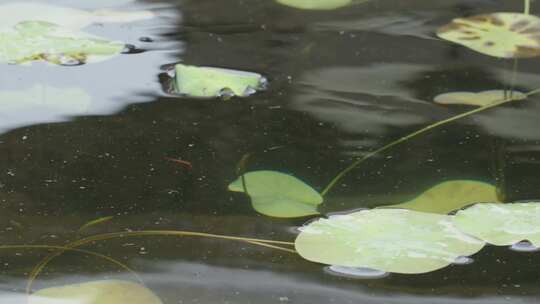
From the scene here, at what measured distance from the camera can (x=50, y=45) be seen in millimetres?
1238

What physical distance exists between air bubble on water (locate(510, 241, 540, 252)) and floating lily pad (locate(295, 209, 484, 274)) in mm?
32

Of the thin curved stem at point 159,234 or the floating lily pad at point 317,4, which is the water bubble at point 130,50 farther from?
the thin curved stem at point 159,234

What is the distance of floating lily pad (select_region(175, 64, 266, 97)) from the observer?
1.13 m

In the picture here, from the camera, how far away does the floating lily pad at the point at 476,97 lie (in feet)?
3.66

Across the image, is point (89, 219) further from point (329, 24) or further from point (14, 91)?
point (329, 24)

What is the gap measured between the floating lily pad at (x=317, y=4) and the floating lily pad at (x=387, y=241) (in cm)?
53

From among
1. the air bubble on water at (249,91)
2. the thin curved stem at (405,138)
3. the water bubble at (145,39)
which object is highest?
the water bubble at (145,39)

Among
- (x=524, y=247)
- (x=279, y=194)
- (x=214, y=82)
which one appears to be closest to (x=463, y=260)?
(x=524, y=247)

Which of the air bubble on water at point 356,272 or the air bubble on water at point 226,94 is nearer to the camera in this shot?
the air bubble on water at point 356,272

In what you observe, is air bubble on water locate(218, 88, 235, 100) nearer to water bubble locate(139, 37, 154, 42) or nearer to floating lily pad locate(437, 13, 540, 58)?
water bubble locate(139, 37, 154, 42)

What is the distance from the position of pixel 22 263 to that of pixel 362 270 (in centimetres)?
32

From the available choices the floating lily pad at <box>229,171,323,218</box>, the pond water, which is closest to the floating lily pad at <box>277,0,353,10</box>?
the pond water

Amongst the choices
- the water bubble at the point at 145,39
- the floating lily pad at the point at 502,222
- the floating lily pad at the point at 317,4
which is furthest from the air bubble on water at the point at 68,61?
the floating lily pad at the point at 502,222

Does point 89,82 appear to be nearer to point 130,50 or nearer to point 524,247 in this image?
point 130,50
